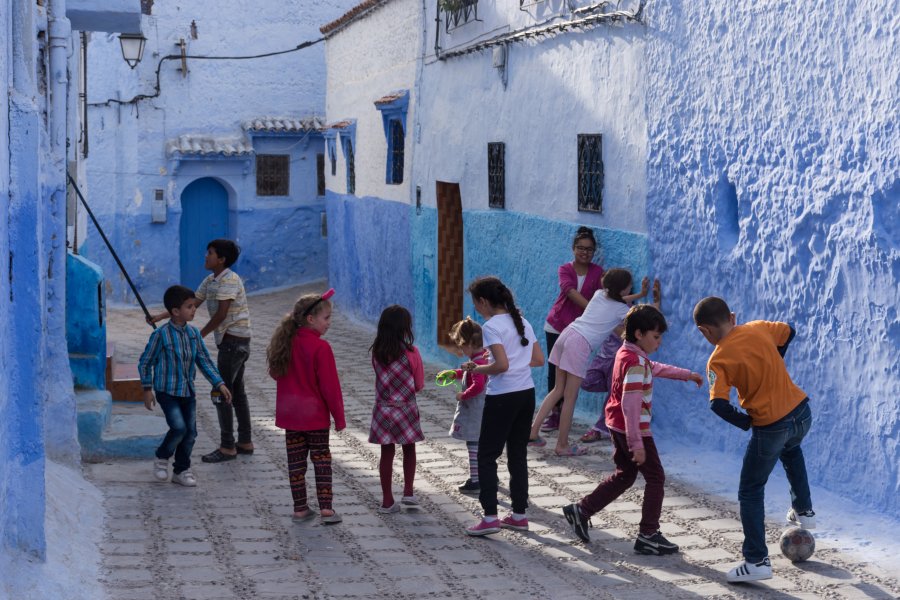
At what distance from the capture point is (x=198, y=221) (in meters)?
23.8

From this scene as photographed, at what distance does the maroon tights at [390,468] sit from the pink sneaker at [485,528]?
2.16 ft

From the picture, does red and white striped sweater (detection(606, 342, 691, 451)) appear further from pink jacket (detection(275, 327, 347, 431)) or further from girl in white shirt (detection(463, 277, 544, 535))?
pink jacket (detection(275, 327, 347, 431))

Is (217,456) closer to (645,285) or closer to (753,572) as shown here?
(645,285)

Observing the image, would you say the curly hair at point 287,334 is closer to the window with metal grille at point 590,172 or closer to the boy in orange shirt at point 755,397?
the boy in orange shirt at point 755,397

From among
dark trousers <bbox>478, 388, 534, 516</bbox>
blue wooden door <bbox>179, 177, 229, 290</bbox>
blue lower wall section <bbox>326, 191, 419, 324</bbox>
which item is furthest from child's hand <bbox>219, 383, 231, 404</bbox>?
blue wooden door <bbox>179, 177, 229, 290</bbox>

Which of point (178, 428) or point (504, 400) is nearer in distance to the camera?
point (504, 400)

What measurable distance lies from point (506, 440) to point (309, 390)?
1.14 m

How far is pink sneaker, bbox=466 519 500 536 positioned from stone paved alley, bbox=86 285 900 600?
7 centimetres

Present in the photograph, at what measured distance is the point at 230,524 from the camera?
22.2 feet

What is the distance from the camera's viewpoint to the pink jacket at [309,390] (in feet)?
21.7

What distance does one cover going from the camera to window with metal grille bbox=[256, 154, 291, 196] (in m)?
23.9

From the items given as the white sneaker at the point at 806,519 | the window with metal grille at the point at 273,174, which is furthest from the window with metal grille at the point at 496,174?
the window with metal grille at the point at 273,174

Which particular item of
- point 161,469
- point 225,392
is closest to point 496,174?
point 225,392

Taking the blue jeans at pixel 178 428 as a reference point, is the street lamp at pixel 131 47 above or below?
above
